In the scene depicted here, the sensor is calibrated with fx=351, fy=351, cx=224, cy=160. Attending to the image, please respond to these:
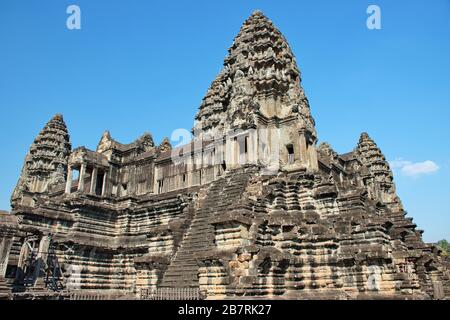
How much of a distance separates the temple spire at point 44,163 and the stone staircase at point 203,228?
28.8 m

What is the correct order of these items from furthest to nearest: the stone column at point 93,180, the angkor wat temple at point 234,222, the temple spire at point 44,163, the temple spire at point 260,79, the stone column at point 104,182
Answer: the temple spire at point 44,163
the stone column at point 104,182
the stone column at point 93,180
the temple spire at point 260,79
the angkor wat temple at point 234,222

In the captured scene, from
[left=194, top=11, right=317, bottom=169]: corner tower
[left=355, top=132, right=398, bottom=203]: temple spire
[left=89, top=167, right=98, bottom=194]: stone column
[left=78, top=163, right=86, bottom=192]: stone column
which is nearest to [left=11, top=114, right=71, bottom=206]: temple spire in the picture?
[left=89, top=167, right=98, bottom=194]: stone column

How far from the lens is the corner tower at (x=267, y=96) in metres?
21.9

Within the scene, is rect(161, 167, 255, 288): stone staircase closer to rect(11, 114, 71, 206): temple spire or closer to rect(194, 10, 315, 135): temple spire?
rect(194, 10, 315, 135): temple spire

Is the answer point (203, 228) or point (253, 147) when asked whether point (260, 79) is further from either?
point (203, 228)

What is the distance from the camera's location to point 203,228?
19406mm

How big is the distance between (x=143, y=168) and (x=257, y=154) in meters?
13.0

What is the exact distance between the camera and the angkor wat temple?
1566cm

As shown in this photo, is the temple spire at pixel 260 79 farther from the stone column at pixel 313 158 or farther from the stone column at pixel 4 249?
the stone column at pixel 4 249

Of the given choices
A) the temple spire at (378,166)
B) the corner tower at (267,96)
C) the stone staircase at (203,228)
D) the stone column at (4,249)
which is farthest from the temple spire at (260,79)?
the temple spire at (378,166)

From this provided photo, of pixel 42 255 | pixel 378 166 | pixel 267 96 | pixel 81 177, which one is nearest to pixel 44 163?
pixel 81 177
